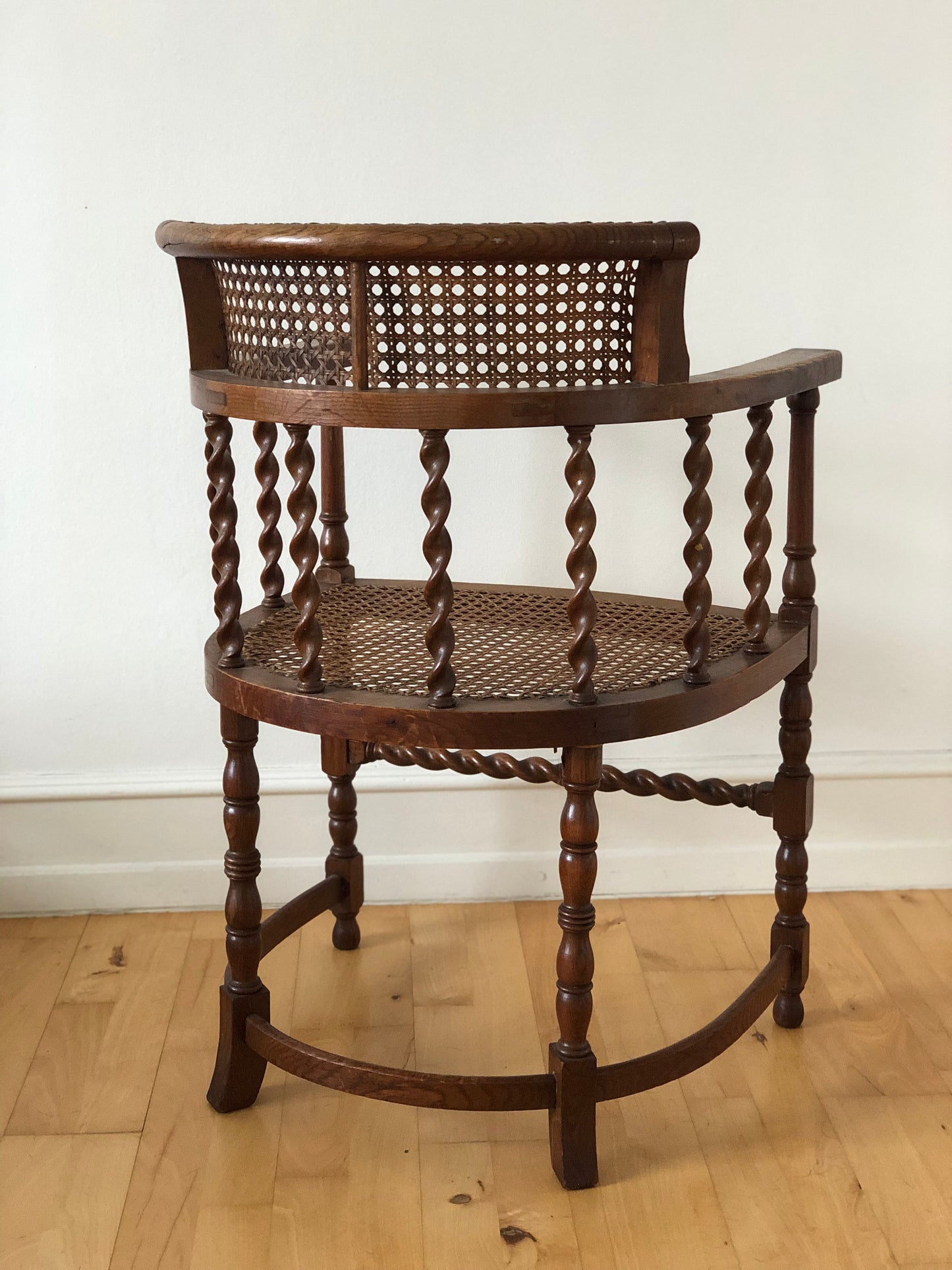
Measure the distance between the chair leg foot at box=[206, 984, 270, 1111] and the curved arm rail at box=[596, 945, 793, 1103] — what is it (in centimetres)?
43

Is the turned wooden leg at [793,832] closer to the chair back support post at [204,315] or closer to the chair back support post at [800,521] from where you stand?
the chair back support post at [800,521]

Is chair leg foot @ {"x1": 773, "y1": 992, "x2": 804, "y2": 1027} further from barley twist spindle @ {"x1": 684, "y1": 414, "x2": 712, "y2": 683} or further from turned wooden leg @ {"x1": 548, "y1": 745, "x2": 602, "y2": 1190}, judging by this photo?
barley twist spindle @ {"x1": 684, "y1": 414, "x2": 712, "y2": 683}

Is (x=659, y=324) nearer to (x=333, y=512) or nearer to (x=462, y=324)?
(x=462, y=324)

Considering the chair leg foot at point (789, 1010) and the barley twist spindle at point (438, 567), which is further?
the chair leg foot at point (789, 1010)

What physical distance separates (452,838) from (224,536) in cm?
91

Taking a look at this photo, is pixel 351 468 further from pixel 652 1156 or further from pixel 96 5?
pixel 652 1156

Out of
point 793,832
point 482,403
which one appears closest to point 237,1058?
point 793,832

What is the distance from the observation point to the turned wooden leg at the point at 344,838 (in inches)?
77.2

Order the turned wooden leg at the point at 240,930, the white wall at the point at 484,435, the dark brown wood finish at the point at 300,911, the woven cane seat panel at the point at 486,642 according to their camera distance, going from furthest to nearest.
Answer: the white wall at the point at 484,435, the dark brown wood finish at the point at 300,911, the turned wooden leg at the point at 240,930, the woven cane seat panel at the point at 486,642

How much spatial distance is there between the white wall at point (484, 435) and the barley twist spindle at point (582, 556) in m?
0.79

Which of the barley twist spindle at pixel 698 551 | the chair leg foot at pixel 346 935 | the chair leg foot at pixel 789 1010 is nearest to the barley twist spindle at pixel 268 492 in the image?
the barley twist spindle at pixel 698 551

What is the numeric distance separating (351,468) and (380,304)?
0.79m

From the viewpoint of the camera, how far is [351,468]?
2.08 metres

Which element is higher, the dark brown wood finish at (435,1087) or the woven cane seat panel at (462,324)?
the woven cane seat panel at (462,324)
